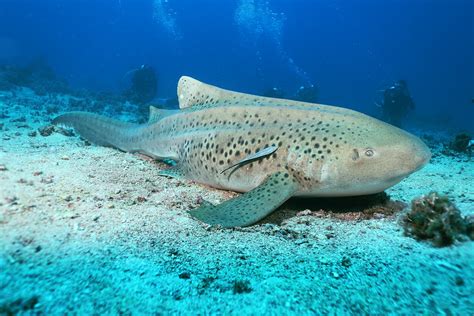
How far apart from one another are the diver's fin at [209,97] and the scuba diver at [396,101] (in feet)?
66.5

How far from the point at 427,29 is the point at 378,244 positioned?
151 meters

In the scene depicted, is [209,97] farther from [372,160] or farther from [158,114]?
[372,160]

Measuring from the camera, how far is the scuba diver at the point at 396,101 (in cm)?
2299

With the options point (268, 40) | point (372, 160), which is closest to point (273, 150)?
point (372, 160)

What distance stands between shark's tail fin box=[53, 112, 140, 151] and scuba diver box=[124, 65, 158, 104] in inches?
690

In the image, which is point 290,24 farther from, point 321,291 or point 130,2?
point 321,291

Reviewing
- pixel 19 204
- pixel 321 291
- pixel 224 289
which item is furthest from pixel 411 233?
pixel 19 204

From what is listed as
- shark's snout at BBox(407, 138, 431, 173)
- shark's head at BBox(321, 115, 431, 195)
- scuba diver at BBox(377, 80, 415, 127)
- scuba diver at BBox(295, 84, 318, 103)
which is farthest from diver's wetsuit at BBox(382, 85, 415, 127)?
shark's snout at BBox(407, 138, 431, 173)

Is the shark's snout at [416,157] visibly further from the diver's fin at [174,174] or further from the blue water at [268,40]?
the blue water at [268,40]

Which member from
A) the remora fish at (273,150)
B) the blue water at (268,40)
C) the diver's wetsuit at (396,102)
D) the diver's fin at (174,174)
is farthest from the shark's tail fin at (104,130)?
the blue water at (268,40)

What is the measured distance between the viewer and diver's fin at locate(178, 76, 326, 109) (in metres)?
5.88

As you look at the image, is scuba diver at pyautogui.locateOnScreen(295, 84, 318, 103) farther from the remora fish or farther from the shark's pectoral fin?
the shark's pectoral fin

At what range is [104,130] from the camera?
862 cm

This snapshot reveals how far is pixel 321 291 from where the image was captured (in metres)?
2.45
